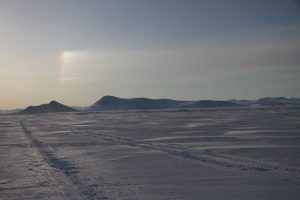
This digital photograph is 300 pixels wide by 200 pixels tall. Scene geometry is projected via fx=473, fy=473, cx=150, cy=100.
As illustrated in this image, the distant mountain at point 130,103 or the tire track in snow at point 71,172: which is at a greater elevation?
the distant mountain at point 130,103

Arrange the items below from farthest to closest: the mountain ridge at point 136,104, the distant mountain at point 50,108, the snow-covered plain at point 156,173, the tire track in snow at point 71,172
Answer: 1. the mountain ridge at point 136,104
2. the distant mountain at point 50,108
3. the snow-covered plain at point 156,173
4. the tire track in snow at point 71,172

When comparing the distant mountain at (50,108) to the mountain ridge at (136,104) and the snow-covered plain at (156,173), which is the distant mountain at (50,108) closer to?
the mountain ridge at (136,104)

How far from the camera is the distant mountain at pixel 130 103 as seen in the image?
17250cm

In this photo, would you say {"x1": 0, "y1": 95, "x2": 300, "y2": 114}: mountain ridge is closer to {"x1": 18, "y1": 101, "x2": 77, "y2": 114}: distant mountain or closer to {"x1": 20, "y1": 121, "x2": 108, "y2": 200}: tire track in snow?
{"x1": 18, "y1": 101, "x2": 77, "y2": 114}: distant mountain

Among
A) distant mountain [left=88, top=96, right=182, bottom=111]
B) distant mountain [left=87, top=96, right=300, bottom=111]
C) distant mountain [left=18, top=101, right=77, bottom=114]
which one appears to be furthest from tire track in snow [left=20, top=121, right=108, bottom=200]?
distant mountain [left=88, top=96, right=182, bottom=111]

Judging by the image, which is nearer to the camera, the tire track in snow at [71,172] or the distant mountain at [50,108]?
the tire track in snow at [71,172]

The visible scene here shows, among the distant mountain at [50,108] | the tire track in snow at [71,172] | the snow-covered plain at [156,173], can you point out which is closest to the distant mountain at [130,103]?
the distant mountain at [50,108]

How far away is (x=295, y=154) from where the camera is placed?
16281mm

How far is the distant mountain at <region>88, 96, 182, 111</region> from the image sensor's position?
172 m

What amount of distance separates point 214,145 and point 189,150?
7.10ft

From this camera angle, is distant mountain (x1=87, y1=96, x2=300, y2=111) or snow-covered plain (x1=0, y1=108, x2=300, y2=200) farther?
distant mountain (x1=87, y1=96, x2=300, y2=111)

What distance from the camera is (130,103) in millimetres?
177375

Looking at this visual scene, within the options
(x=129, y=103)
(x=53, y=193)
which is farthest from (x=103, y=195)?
(x=129, y=103)

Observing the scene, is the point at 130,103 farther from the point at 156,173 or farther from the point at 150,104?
the point at 156,173
